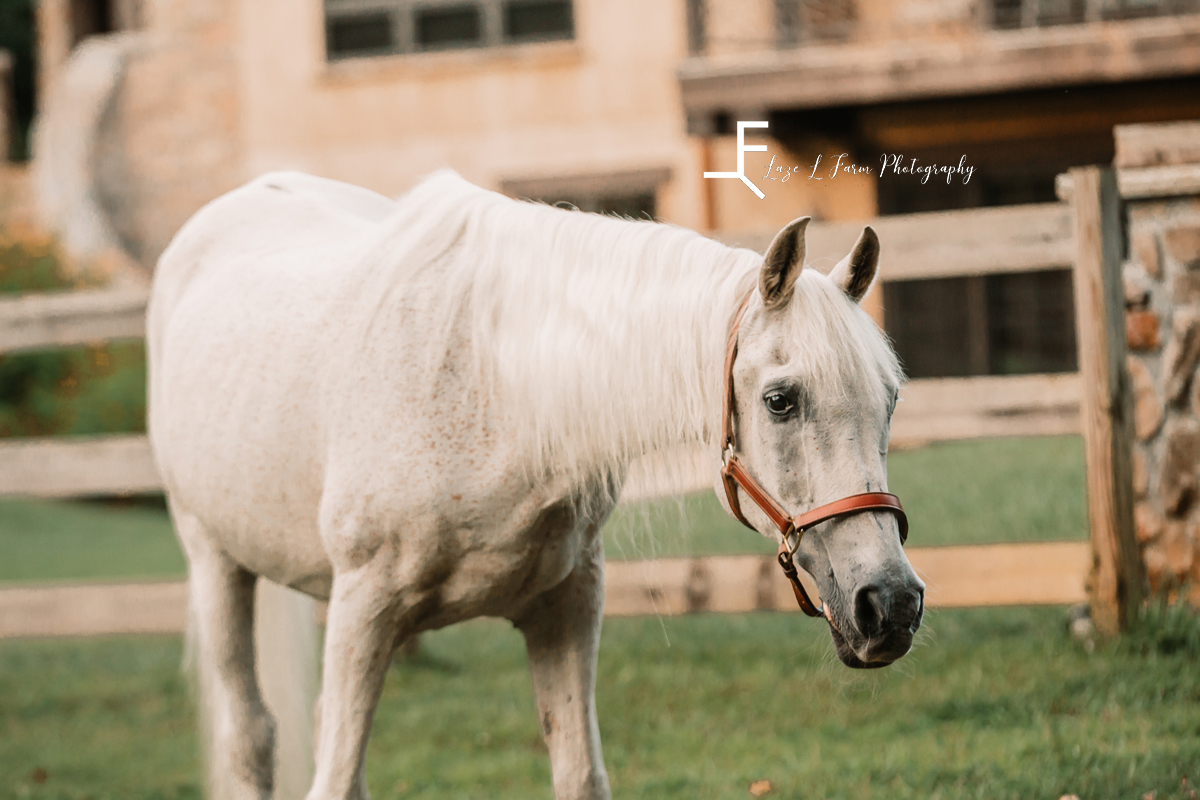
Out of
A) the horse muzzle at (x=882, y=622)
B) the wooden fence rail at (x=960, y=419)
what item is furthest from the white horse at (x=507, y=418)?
the wooden fence rail at (x=960, y=419)

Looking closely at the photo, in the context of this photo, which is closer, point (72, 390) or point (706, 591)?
point (706, 591)

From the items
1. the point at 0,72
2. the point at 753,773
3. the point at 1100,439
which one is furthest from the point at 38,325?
the point at 0,72

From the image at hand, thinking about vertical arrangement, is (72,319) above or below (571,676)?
above

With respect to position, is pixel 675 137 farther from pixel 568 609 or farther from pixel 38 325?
pixel 568 609

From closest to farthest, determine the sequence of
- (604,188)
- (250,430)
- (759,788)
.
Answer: (250,430) < (759,788) < (604,188)

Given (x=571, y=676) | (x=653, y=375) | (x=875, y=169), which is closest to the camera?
(x=653, y=375)

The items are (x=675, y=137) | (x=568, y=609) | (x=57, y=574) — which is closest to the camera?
(x=568, y=609)

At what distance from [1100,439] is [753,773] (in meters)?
1.66

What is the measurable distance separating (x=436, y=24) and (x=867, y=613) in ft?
41.7

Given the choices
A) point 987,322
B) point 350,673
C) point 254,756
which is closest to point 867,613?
point 350,673

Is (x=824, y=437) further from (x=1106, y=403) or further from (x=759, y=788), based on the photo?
(x=1106, y=403)

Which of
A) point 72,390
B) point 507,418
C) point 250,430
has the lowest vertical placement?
point 72,390

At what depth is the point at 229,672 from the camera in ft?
9.63

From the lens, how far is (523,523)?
7.26ft
